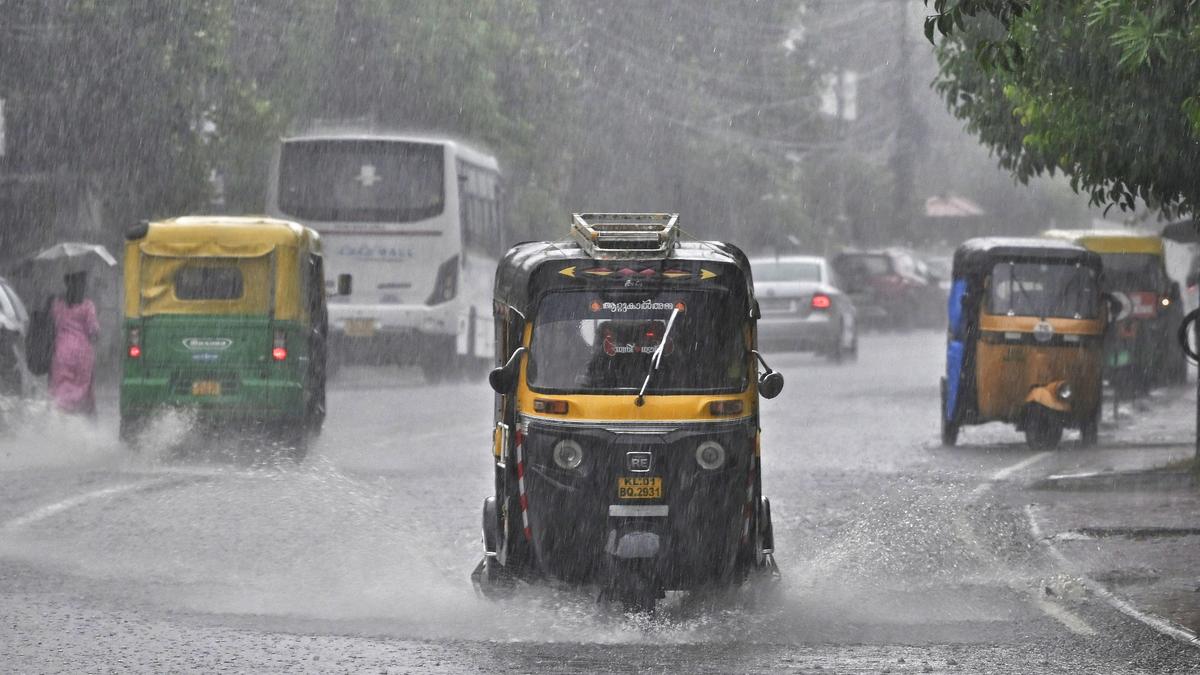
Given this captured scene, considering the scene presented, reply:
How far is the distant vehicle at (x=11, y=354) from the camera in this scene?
19500 millimetres

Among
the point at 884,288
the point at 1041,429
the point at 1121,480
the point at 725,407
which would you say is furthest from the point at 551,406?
the point at 884,288

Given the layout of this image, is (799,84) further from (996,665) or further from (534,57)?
(996,665)

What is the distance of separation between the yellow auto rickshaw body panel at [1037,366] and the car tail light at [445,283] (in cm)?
1106

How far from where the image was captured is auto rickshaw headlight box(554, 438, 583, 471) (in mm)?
9758

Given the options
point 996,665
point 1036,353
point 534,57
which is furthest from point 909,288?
point 996,665

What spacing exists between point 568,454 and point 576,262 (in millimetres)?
878

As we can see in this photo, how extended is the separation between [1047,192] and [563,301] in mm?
69861

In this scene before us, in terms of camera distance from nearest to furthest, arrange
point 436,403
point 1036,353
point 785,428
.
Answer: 1. point 1036,353
2. point 785,428
3. point 436,403

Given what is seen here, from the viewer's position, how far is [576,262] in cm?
991

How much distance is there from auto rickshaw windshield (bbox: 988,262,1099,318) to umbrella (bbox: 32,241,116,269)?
34.2 ft

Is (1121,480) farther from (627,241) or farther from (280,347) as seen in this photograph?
(627,241)

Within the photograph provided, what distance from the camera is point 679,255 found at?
10.0 meters

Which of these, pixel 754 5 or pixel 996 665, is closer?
pixel 996 665

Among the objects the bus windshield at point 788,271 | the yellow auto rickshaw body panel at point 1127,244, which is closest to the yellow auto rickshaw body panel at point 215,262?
the yellow auto rickshaw body panel at point 1127,244
